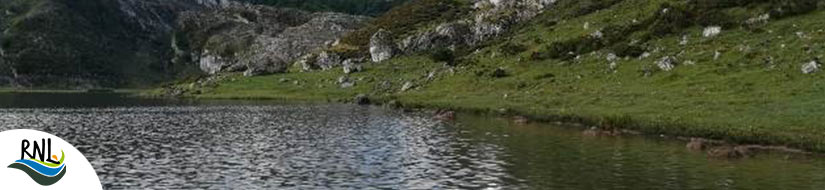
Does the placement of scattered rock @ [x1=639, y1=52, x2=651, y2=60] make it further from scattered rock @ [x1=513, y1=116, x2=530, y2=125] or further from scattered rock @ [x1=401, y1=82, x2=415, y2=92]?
scattered rock @ [x1=401, y1=82, x2=415, y2=92]

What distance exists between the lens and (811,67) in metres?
89.8

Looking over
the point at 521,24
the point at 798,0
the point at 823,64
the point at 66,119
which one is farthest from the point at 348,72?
the point at 823,64

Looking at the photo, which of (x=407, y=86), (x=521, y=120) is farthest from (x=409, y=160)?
(x=407, y=86)

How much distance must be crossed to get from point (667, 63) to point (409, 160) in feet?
203

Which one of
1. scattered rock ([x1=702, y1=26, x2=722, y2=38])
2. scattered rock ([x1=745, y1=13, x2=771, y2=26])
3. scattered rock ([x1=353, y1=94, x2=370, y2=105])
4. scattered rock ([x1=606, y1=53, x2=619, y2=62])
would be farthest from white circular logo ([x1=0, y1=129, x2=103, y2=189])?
scattered rock ([x1=353, y1=94, x2=370, y2=105])

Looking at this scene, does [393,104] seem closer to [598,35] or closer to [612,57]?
[612,57]

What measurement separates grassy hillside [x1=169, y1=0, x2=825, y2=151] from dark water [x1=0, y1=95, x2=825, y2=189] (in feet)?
23.5

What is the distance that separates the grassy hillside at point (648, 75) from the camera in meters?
74.8

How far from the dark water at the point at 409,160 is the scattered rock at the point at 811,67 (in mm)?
28431

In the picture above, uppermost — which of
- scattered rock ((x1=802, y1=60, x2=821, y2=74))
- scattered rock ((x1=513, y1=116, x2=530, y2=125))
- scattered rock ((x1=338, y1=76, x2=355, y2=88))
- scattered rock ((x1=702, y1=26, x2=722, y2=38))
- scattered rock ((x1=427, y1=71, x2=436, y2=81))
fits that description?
scattered rock ((x1=702, y1=26, x2=722, y2=38))

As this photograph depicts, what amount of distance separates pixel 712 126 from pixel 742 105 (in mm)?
10551

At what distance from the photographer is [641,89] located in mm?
100125

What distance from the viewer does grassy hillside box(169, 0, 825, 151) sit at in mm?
74812

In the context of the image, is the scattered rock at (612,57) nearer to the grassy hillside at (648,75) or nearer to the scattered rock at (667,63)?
the grassy hillside at (648,75)
